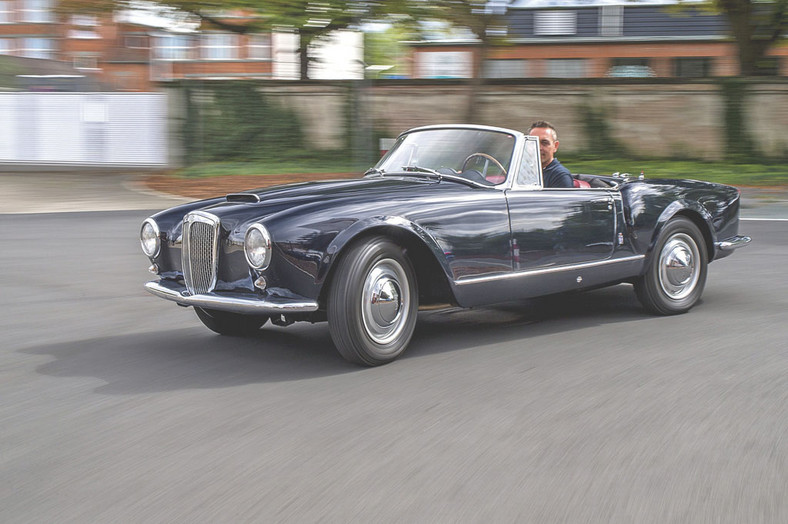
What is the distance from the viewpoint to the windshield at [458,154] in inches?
239

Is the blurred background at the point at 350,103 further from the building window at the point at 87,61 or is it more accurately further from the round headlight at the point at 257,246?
the building window at the point at 87,61

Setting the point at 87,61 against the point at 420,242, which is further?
the point at 87,61

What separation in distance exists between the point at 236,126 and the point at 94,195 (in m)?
6.75

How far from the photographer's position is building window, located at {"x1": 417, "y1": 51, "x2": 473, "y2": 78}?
143ft

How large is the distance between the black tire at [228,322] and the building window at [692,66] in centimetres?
3770

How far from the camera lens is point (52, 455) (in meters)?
3.74

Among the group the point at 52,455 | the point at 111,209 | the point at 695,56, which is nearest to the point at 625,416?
the point at 52,455

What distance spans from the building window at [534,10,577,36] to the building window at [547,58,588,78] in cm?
117

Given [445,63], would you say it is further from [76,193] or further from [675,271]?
[675,271]

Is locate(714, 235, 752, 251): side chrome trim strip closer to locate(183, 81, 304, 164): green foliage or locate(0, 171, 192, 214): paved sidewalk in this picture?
locate(0, 171, 192, 214): paved sidewalk

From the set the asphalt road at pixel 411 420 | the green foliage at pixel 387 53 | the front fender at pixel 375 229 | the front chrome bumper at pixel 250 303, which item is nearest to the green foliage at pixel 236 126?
the asphalt road at pixel 411 420

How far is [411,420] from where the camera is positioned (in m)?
4.21

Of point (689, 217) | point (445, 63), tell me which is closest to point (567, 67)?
point (445, 63)

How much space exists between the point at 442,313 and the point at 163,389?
8.90ft
